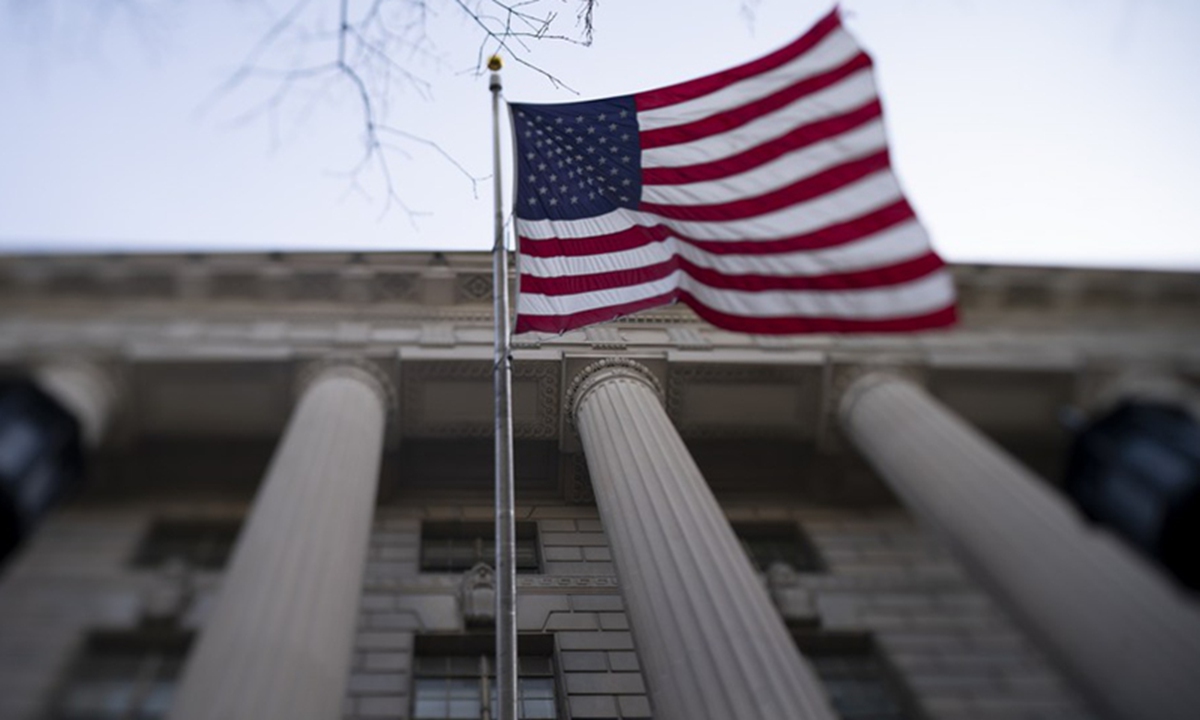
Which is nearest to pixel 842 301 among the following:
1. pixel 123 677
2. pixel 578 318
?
pixel 578 318

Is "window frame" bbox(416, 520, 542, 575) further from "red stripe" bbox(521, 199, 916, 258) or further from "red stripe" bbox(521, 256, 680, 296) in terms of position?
"red stripe" bbox(521, 199, 916, 258)

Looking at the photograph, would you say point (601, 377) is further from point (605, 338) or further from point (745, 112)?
point (745, 112)

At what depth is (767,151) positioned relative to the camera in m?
Answer: 9.97

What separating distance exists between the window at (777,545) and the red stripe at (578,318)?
9.24 meters

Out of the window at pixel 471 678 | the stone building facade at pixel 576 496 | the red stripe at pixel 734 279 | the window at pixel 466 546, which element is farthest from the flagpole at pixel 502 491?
the window at pixel 466 546

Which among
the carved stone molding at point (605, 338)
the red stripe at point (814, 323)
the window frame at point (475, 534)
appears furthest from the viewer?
the window frame at point (475, 534)

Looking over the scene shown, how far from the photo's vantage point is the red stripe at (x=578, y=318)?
9688 mm

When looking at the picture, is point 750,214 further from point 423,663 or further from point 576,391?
point 423,663

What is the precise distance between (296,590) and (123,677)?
21.1 feet

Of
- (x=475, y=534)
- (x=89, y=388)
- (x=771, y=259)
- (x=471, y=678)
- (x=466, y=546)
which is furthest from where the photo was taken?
(x=475, y=534)

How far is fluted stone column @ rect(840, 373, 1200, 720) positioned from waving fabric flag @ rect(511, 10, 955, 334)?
10.8 feet

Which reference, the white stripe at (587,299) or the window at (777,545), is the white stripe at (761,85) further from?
the window at (777,545)

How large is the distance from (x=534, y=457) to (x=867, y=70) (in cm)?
1065

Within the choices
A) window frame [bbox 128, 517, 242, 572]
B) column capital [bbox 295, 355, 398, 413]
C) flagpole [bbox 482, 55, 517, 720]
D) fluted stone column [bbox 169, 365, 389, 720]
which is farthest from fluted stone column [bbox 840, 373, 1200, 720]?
window frame [bbox 128, 517, 242, 572]
